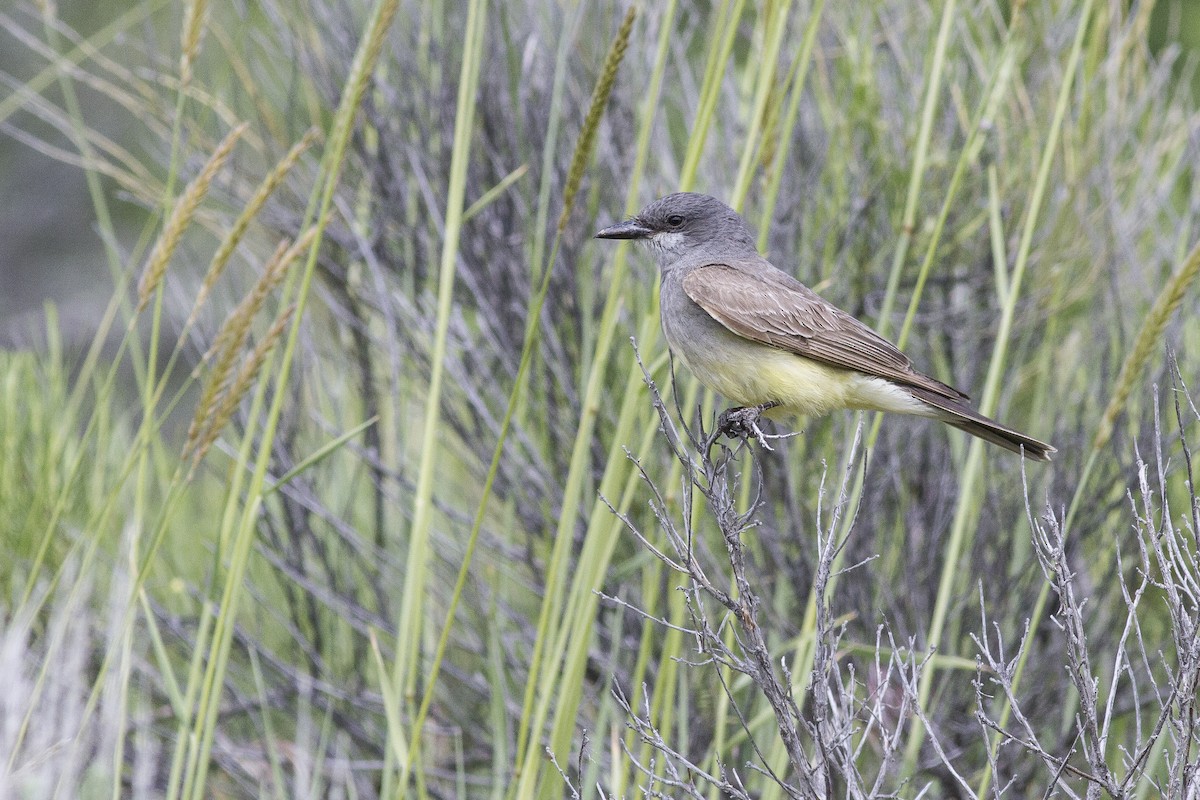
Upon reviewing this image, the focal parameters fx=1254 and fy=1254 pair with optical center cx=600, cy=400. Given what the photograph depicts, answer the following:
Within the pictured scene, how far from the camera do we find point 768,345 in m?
2.74

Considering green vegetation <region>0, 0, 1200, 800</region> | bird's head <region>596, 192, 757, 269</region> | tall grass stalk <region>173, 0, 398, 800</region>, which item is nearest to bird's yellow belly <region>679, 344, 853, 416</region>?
bird's head <region>596, 192, 757, 269</region>

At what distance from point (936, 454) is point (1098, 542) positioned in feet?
1.90

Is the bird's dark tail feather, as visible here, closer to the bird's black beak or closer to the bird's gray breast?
the bird's gray breast

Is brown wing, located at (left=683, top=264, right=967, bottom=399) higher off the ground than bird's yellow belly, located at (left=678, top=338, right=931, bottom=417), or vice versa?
brown wing, located at (left=683, top=264, right=967, bottom=399)

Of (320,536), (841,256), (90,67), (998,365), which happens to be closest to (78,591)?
(998,365)

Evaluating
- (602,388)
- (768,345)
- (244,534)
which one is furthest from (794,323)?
(244,534)

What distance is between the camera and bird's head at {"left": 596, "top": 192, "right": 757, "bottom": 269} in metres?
2.96

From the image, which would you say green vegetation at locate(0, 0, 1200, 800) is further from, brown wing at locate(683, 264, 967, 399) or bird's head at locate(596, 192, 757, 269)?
brown wing at locate(683, 264, 967, 399)

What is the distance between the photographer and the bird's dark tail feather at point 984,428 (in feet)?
7.88

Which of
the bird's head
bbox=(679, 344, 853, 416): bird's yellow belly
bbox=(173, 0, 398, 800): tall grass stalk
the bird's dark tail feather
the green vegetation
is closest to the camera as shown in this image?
bbox=(173, 0, 398, 800): tall grass stalk

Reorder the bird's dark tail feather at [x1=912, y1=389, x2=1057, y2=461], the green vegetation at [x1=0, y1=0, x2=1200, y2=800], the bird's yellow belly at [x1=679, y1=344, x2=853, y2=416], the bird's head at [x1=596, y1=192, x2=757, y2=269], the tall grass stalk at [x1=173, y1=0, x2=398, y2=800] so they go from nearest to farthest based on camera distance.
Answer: the tall grass stalk at [x1=173, y1=0, x2=398, y2=800]
the bird's dark tail feather at [x1=912, y1=389, x2=1057, y2=461]
the bird's yellow belly at [x1=679, y1=344, x2=853, y2=416]
the bird's head at [x1=596, y1=192, x2=757, y2=269]
the green vegetation at [x1=0, y1=0, x2=1200, y2=800]

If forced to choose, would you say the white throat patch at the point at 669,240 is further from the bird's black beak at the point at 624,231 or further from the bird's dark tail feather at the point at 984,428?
the bird's dark tail feather at the point at 984,428

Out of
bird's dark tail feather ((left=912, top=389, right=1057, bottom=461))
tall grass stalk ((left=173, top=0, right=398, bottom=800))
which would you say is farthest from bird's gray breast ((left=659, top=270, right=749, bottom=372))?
tall grass stalk ((left=173, top=0, right=398, bottom=800))

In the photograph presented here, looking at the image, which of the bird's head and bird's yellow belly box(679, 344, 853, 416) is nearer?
bird's yellow belly box(679, 344, 853, 416)
